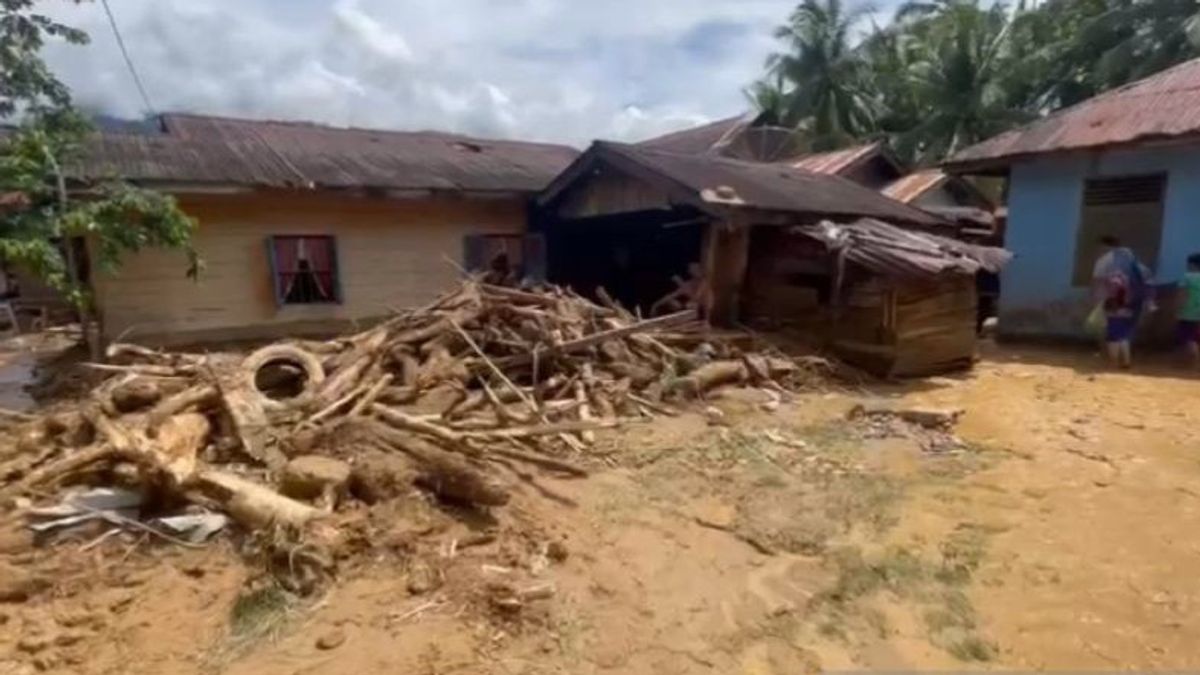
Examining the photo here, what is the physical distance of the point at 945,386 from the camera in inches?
344

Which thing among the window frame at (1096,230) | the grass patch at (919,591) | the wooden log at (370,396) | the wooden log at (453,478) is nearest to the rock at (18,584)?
the wooden log at (453,478)

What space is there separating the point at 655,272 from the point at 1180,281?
26.9 feet

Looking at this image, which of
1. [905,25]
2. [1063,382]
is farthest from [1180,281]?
[905,25]

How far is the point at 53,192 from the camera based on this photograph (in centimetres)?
861

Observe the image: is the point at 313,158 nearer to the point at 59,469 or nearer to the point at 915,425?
the point at 59,469

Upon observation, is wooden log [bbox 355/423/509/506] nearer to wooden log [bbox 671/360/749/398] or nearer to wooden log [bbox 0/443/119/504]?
wooden log [bbox 0/443/119/504]

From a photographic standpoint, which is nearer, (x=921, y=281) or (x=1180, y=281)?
(x=921, y=281)

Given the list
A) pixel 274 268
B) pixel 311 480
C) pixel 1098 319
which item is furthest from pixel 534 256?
pixel 311 480

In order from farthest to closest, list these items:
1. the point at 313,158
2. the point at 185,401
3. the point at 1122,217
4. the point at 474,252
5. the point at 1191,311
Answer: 1. the point at 474,252
2. the point at 313,158
3. the point at 1122,217
4. the point at 1191,311
5. the point at 185,401

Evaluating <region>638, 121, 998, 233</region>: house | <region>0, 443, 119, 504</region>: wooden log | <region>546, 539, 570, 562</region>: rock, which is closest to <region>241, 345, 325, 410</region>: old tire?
<region>0, 443, 119, 504</region>: wooden log

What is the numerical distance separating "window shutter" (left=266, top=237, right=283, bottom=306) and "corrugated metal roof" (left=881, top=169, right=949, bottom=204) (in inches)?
552

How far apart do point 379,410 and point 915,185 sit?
16.5 meters

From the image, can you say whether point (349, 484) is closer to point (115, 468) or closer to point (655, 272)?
point (115, 468)

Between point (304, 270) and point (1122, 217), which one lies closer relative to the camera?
point (1122, 217)
